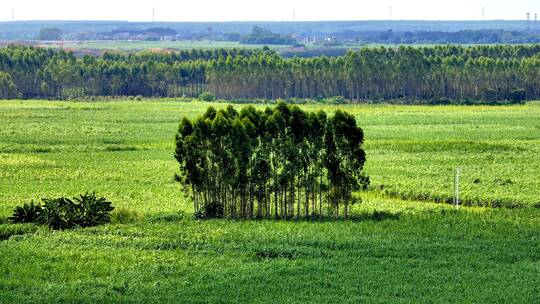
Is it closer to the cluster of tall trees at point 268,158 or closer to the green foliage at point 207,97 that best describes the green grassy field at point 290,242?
the cluster of tall trees at point 268,158

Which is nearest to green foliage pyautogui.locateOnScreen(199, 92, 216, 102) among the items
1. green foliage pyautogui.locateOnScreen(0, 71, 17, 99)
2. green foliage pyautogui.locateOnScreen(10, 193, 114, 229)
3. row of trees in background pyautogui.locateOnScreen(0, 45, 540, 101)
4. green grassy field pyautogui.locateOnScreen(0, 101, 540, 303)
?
row of trees in background pyautogui.locateOnScreen(0, 45, 540, 101)

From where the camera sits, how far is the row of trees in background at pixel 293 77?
153 metres

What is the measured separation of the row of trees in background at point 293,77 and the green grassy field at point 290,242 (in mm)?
79114

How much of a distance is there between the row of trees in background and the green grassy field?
79114 mm

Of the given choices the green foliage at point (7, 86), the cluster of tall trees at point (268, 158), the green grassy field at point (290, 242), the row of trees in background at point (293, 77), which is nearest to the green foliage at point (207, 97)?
the row of trees in background at point (293, 77)

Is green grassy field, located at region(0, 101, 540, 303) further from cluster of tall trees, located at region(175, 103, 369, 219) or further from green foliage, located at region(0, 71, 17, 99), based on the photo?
green foliage, located at region(0, 71, 17, 99)

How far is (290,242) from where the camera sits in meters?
40.8

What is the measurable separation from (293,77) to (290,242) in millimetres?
117440

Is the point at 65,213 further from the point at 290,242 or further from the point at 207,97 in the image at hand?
the point at 207,97

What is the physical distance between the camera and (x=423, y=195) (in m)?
55.2

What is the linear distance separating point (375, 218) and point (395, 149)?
1191 inches

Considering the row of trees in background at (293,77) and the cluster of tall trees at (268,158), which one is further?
the row of trees in background at (293,77)

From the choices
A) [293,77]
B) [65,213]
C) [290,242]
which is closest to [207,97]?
[293,77]

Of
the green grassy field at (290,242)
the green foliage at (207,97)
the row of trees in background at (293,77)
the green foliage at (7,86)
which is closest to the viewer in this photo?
the green grassy field at (290,242)
